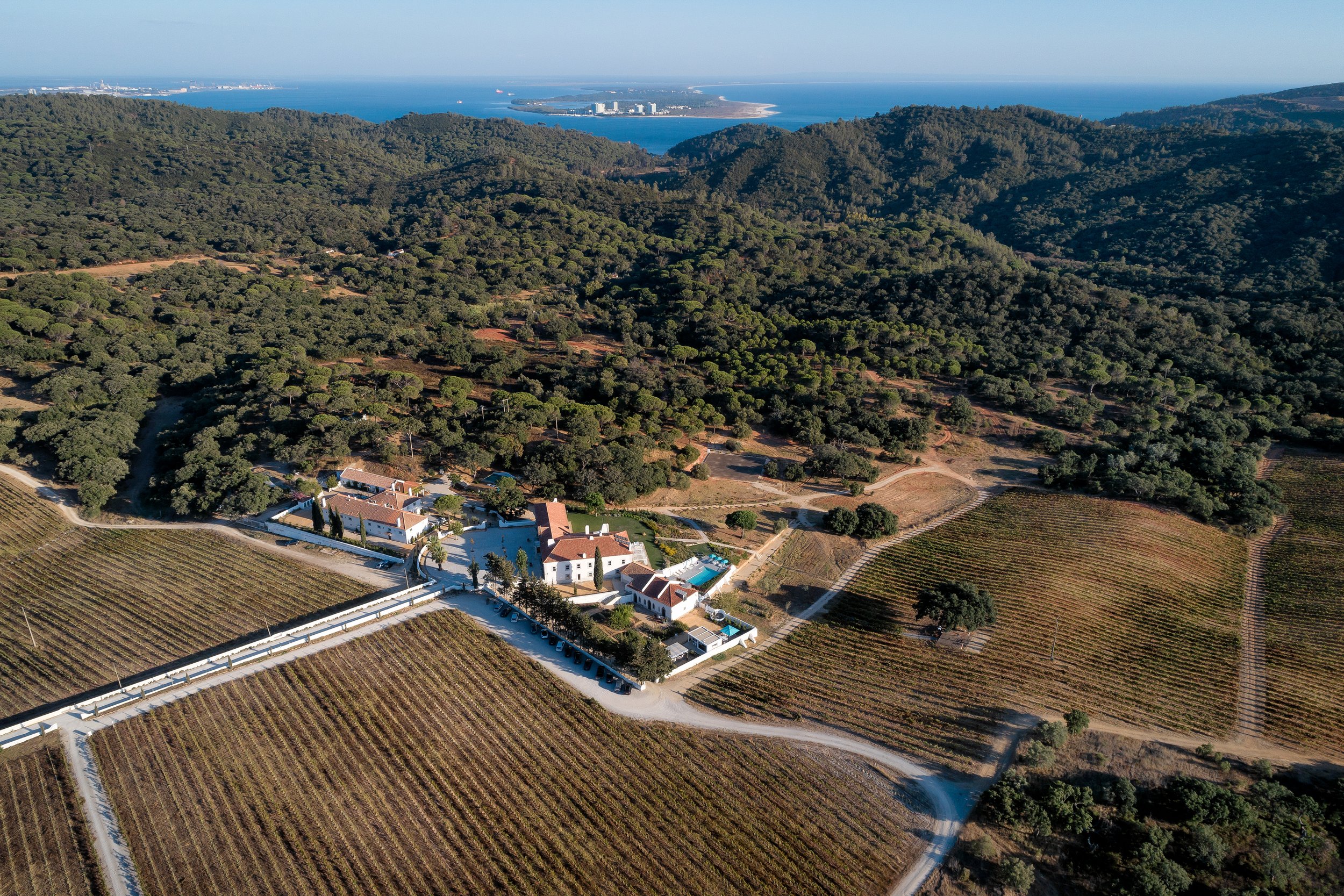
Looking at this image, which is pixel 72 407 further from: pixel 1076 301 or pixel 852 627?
pixel 1076 301

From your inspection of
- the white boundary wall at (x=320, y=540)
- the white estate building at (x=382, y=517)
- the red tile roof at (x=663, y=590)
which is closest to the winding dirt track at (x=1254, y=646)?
the red tile roof at (x=663, y=590)

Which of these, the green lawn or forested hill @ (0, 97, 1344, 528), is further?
forested hill @ (0, 97, 1344, 528)

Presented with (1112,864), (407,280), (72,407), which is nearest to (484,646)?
(1112,864)

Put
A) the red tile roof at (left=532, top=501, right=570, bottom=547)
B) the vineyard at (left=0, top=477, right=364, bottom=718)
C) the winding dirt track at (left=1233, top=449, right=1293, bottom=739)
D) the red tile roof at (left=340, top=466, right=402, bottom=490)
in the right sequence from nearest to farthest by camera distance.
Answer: the winding dirt track at (left=1233, top=449, right=1293, bottom=739) → the vineyard at (left=0, top=477, right=364, bottom=718) → the red tile roof at (left=532, top=501, right=570, bottom=547) → the red tile roof at (left=340, top=466, right=402, bottom=490)

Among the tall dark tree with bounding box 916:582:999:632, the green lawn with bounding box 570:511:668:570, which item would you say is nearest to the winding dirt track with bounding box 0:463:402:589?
the green lawn with bounding box 570:511:668:570

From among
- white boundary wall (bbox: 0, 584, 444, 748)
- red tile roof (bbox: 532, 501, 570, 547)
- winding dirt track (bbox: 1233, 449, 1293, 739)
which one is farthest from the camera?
red tile roof (bbox: 532, 501, 570, 547)

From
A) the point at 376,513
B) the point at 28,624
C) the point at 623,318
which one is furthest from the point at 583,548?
the point at 623,318

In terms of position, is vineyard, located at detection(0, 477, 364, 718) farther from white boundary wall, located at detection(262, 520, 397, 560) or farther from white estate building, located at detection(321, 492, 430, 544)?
white estate building, located at detection(321, 492, 430, 544)
